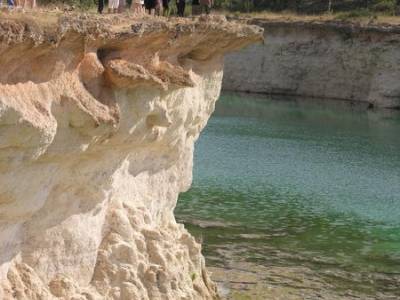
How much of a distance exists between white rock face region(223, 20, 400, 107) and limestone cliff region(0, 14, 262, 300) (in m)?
36.7

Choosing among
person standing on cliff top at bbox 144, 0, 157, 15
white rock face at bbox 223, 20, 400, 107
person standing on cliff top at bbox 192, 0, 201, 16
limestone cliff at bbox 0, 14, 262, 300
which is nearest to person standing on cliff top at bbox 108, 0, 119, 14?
person standing on cliff top at bbox 144, 0, 157, 15

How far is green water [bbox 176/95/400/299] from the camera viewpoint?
55.3ft

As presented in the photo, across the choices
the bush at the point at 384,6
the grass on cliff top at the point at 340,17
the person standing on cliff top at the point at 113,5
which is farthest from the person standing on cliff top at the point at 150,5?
the bush at the point at 384,6

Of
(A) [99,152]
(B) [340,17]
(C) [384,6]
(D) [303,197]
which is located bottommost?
(D) [303,197]

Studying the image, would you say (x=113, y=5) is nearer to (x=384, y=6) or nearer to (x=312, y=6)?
(x=384, y=6)

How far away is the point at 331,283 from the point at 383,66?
3507 cm

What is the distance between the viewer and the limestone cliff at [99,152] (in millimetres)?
8305

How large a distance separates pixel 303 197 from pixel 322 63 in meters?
29.2

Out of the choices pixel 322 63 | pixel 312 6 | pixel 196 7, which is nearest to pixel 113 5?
pixel 196 7

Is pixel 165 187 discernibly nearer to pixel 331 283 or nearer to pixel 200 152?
pixel 331 283

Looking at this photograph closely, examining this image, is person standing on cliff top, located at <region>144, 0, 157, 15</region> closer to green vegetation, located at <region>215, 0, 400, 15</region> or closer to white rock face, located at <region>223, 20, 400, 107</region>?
white rock face, located at <region>223, 20, 400, 107</region>

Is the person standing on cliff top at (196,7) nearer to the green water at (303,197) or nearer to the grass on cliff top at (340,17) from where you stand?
the green water at (303,197)

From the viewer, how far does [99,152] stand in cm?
998

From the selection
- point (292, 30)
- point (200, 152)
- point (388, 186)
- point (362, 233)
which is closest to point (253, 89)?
point (292, 30)
